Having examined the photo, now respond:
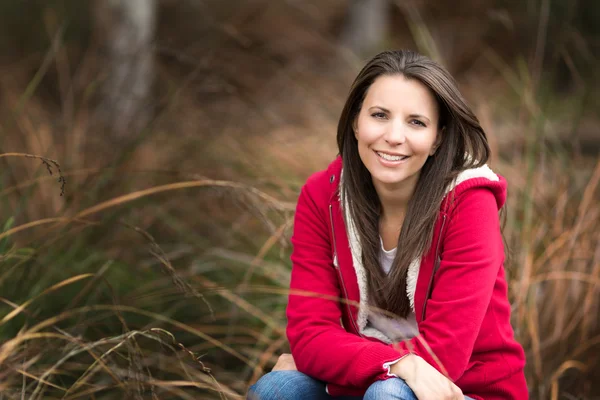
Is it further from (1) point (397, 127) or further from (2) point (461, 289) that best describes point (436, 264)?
(1) point (397, 127)

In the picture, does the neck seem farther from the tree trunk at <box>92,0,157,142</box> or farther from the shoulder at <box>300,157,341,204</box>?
the tree trunk at <box>92,0,157,142</box>

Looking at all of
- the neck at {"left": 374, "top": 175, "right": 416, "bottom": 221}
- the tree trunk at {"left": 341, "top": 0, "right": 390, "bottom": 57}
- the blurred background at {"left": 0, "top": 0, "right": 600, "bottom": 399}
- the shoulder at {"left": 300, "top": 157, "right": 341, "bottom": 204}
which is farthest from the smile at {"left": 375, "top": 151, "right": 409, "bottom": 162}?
the tree trunk at {"left": 341, "top": 0, "right": 390, "bottom": 57}

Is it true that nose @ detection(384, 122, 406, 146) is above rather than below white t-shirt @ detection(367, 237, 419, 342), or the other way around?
above

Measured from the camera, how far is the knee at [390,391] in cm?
176

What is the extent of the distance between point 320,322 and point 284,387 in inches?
7.6

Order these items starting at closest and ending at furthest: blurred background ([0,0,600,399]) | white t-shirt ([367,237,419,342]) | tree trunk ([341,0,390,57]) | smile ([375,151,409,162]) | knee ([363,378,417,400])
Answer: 1. knee ([363,378,417,400])
2. smile ([375,151,409,162])
3. white t-shirt ([367,237,419,342])
4. blurred background ([0,0,600,399])
5. tree trunk ([341,0,390,57])

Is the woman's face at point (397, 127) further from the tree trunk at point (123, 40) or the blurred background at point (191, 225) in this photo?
the tree trunk at point (123, 40)

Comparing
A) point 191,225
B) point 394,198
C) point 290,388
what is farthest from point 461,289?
point 191,225

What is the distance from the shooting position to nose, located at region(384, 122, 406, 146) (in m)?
1.92

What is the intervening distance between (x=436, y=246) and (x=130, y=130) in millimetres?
1862

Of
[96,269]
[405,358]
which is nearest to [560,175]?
[405,358]

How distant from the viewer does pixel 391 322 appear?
2.09m

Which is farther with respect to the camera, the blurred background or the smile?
the blurred background

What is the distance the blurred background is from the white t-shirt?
315 mm
